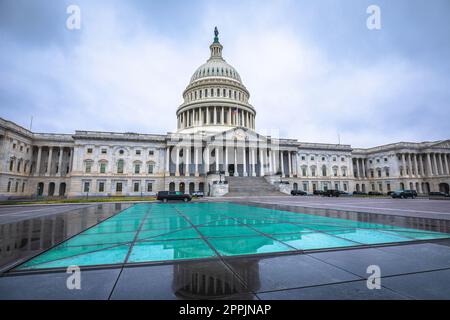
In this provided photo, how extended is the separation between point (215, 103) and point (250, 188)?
33850 millimetres

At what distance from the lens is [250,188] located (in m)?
46.9

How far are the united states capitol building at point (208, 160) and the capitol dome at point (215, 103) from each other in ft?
1.06

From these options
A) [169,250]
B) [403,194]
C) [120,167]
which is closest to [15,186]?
[120,167]

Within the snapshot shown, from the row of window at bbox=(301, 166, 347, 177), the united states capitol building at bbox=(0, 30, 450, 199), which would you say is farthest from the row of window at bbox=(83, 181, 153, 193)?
the row of window at bbox=(301, 166, 347, 177)

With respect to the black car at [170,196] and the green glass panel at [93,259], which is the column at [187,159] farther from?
the green glass panel at [93,259]

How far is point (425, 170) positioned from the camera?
73.2 meters

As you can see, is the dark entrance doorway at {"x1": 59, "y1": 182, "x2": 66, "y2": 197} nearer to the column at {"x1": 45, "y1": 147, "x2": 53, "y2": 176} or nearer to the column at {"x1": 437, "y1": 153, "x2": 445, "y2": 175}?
the column at {"x1": 45, "y1": 147, "x2": 53, "y2": 176}

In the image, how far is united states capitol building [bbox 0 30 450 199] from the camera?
168 feet

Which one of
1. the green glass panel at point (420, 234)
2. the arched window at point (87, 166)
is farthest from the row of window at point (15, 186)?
the green glass panel at point (420, 234)

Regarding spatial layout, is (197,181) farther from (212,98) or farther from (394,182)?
(394,182)

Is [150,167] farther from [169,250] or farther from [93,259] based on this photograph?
[93,259]

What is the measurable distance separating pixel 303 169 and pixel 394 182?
97.3 feet

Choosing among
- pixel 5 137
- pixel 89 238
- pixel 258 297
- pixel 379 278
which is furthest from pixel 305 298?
pixel 5 137

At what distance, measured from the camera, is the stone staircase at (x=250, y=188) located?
145ft
